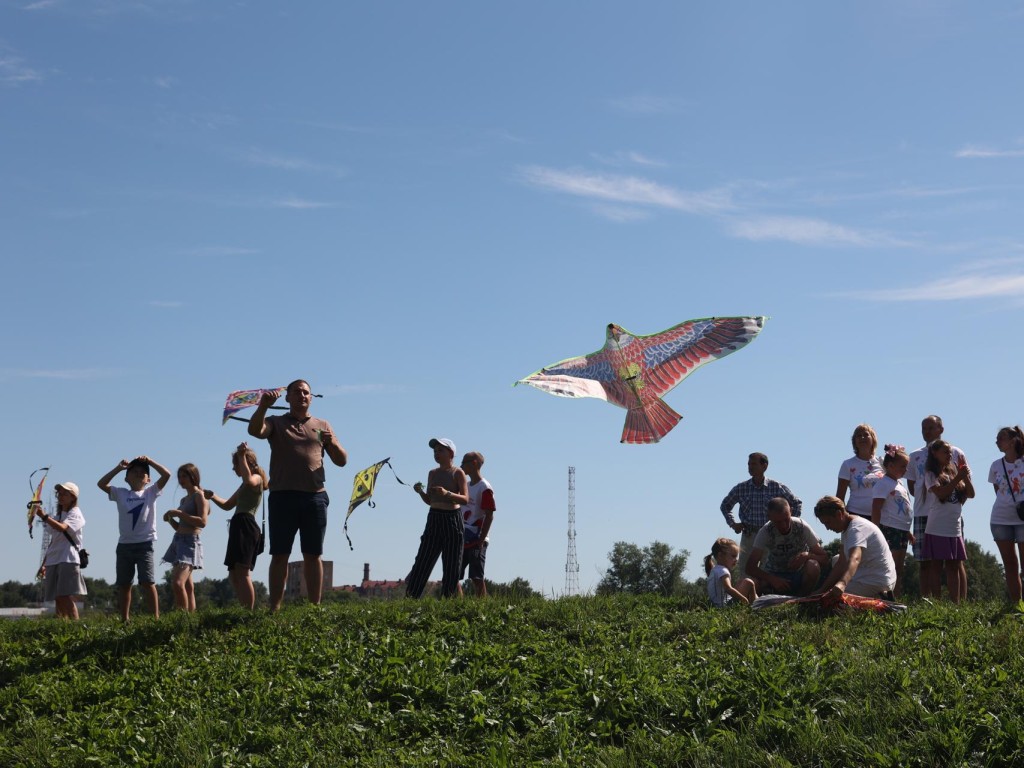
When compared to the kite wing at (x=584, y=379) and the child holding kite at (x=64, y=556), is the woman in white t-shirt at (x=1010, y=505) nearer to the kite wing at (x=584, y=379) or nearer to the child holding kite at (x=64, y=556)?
the kite wing at (x=584, y=379)

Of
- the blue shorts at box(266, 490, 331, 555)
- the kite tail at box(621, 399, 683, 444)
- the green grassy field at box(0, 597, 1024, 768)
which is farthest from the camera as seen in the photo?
the kite tail at box(621, 399, 683, 444)

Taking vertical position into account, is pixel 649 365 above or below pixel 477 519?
above

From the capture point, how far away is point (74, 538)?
42.3 feet

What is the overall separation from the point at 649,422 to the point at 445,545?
3209 mm

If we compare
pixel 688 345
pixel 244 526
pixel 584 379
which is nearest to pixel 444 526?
pixel 244 526

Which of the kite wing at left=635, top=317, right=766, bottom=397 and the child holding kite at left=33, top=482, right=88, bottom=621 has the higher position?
the kite wing at left=635, top=317, right=766, bottom=397

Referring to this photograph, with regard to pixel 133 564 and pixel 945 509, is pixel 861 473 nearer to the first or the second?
pixel 945 509

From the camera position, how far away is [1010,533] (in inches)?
424

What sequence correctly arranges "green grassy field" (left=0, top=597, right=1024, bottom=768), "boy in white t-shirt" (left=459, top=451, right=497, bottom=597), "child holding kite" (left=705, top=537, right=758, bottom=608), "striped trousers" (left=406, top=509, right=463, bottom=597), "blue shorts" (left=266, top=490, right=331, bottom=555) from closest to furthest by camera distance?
"green grassy field" (left=0, top=597, right=1024, bottom=768), "blue shorts" (left=266, top=490, right=331, bottom=555), "child holding kite" (left=705, top=537, right=758, bottom=608), "striped trousers" (left=406, top=509, right=463, bottom=597), "boy in white t-shirt" (left=459, top=451, right=497, bottom=597)

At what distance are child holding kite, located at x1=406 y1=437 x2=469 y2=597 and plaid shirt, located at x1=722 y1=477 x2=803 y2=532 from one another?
3163 millimetres

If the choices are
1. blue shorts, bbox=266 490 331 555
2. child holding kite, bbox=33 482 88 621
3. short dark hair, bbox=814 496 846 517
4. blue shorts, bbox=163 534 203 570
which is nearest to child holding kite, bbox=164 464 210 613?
blue shorts, bbox=163 534 203 570

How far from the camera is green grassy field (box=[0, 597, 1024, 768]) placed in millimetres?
6602

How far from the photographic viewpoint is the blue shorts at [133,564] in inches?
473

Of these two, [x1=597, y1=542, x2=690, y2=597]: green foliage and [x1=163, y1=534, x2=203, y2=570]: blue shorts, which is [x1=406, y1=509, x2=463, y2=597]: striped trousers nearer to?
[x1=163, y1=534, x2=203, y2=570]: blue shorts
